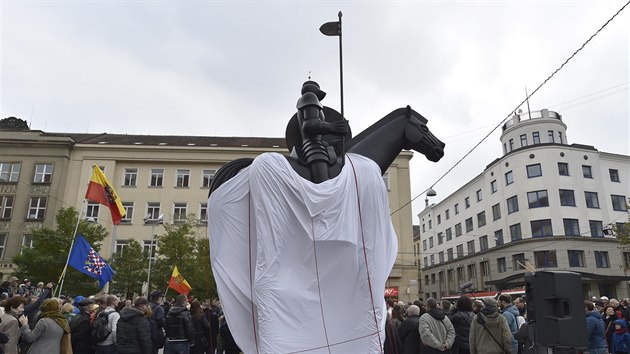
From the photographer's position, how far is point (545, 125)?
4900 cm

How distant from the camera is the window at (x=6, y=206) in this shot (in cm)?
3975

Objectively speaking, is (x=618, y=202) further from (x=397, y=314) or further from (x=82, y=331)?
(x=82, y=331)

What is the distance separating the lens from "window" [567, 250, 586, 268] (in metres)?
44.1

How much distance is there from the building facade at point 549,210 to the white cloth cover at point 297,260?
128ft

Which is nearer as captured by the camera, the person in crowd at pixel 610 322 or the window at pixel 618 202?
the person in crowd at pixel 610 322

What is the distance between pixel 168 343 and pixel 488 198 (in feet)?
170

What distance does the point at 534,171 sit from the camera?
156ft

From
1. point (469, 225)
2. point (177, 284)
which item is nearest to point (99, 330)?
point (177, 284)

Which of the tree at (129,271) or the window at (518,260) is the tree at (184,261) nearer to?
the tree at (129,271)

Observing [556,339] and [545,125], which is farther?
[545,125]

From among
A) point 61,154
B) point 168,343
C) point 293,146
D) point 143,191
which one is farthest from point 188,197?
point 293,146

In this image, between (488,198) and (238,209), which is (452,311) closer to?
(238,209)

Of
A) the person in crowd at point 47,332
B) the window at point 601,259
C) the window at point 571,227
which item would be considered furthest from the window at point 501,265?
the person in crowd at point 47,332

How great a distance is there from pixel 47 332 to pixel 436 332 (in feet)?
19.9
